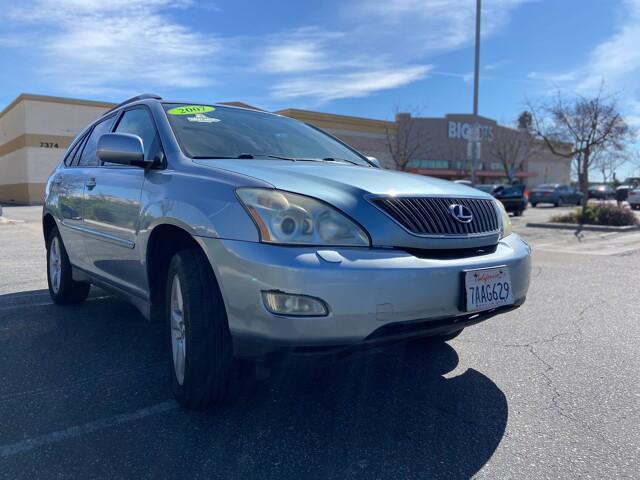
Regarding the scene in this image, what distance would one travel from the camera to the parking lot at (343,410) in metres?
2.46

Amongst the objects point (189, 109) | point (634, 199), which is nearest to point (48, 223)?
point (189, 109)

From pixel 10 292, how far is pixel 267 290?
4933 mm

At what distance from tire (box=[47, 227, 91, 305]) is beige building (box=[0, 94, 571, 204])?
21.5 meters

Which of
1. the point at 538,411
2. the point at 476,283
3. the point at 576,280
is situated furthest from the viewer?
the point at 576,280

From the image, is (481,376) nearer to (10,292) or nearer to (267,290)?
(267,290)

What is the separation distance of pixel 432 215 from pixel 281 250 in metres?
0.86

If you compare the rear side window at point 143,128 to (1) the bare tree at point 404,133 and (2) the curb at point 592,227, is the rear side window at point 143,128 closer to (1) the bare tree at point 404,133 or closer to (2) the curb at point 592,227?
(2) the curb at point 592,227

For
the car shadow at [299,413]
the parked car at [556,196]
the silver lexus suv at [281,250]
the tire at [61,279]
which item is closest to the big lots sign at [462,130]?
the parked car at [556,196]

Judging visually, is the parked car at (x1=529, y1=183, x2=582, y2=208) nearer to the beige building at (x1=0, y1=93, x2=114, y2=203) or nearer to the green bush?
the green bush

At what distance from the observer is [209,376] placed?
276 centimetres

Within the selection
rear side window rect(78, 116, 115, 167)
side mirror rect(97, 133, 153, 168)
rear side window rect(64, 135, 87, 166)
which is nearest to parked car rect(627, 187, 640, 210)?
rear side window rect(64, 135, 87, 166)

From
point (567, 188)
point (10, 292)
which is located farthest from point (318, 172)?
point (567, 188)

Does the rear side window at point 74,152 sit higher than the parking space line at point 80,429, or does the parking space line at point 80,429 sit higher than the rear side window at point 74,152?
the rear side window at point 74,152

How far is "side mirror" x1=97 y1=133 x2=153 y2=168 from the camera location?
10.8 feet
